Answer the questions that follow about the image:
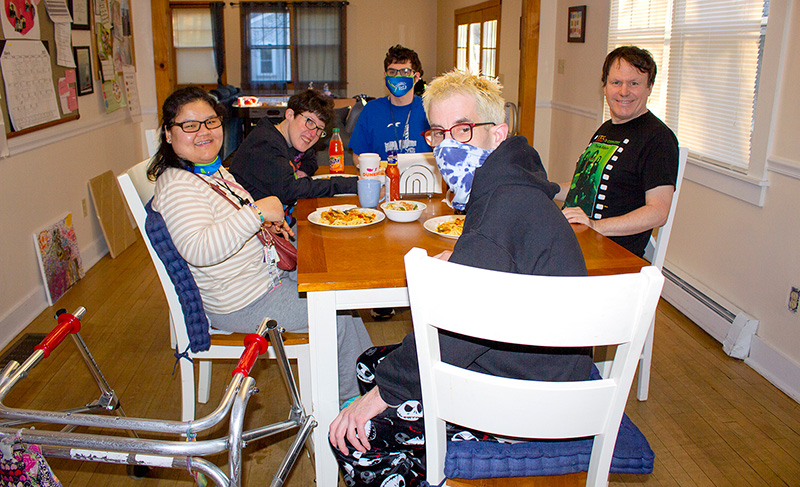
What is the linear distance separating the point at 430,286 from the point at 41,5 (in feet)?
10.9

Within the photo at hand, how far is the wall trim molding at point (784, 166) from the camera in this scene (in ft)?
8.00

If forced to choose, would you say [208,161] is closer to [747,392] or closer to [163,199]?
[163,199]

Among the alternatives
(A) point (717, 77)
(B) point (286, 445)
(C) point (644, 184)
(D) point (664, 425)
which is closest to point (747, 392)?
(D) point (664, 425)

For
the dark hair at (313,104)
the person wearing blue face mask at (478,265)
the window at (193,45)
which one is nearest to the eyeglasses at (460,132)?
the person wearing blue face mask at (478,265)

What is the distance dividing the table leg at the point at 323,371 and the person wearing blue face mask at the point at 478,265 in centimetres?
33

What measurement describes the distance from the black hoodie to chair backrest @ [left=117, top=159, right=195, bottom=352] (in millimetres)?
903

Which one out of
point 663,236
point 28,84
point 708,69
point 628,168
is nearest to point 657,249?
point 663,236

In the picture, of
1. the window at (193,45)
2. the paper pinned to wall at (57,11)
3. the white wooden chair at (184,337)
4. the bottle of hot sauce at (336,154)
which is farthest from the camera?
the window at (193,45)

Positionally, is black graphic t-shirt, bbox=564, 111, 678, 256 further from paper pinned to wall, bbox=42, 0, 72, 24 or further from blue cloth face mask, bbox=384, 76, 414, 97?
paper pinned to wall, bbox=42, 0, 72, 24

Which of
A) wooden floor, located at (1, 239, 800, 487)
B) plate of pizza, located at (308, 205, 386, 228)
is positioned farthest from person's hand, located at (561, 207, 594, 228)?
wooden floor, located at (1, 239, 800, 487)

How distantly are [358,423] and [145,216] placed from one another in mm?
1005

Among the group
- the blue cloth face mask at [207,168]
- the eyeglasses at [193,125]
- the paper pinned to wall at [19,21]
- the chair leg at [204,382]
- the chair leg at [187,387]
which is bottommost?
the chair leg at [204,382]

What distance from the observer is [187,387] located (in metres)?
2.01

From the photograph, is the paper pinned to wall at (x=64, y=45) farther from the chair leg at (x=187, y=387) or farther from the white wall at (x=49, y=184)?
the chair leg at (x=187, y=387)
